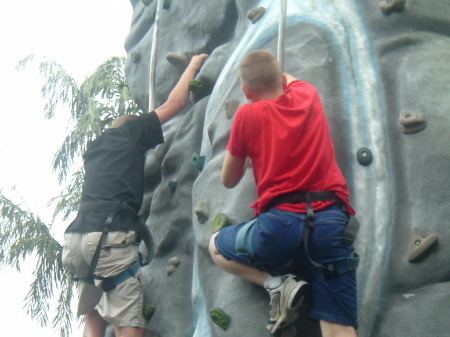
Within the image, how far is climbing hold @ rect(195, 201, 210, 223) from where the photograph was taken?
420 cm

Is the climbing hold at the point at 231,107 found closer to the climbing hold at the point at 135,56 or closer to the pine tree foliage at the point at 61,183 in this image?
the climbing hold at the point at 135,56

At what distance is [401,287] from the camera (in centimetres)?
354

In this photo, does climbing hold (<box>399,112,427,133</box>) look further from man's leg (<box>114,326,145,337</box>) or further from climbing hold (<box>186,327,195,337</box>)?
man's leg (<box>114,326,145,337</box>)

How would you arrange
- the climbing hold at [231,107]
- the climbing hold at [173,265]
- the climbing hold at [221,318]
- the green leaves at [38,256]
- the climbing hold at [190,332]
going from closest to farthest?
the climbing hold at [221,318], the climbing hold at [231,107], the climbing hold at [190,332], the climbing hold at [173,265], the green leaves at [38,256]

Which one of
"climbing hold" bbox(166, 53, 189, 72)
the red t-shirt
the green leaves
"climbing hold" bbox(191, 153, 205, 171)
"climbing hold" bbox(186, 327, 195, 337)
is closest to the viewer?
the red t-shirt

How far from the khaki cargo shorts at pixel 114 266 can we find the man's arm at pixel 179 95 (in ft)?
3.06

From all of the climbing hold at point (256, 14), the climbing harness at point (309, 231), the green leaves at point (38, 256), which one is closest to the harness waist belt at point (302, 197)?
the climbing harness at point (309, 231)

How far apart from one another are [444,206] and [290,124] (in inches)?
35.2

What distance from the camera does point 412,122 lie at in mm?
3809

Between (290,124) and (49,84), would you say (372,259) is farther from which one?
(49,84)

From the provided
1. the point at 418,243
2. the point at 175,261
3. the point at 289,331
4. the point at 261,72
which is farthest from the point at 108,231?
the point at 418,243

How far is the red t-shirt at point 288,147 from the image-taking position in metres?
3.27

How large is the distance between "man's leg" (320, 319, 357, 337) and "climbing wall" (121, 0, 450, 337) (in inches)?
11.3

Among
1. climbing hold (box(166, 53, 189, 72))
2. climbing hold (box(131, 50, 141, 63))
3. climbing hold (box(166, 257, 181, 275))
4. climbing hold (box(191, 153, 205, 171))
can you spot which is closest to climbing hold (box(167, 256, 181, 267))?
climbing hold (box(166, 257, 181, 275))
